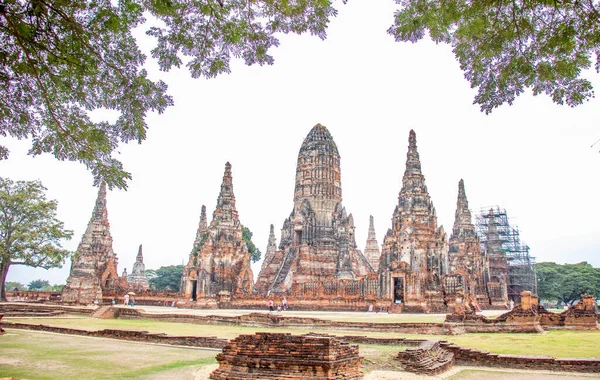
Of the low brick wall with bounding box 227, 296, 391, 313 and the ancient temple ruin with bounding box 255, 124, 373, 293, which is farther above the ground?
the ancient temple ruin with bounding box 255, 124, 373, 293

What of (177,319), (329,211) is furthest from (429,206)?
(177,319)

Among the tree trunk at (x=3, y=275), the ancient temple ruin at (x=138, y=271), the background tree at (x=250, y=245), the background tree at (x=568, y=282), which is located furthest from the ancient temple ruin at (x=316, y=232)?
the background tree at (x=568, y=282)

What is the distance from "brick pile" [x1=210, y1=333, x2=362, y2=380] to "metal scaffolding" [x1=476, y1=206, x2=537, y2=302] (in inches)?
1752

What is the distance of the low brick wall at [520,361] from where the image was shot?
10070 mm

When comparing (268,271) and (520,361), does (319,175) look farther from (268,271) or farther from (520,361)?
(520,361)

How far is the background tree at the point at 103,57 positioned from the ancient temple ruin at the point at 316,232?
29774 millimetres

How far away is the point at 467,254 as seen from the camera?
4228cm

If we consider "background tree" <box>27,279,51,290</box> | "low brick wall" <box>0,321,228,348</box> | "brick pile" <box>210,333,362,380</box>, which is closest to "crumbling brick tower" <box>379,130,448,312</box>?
"low brick wall" <box>0,321,228,348</box>

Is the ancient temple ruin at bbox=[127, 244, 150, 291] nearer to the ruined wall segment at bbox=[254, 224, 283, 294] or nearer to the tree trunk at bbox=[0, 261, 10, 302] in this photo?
the ruined wall segment at bbox=[254, 224, 283, 294]

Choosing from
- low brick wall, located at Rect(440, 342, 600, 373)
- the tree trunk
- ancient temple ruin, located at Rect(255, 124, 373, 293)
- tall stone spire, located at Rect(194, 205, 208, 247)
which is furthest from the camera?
tall stone spire, located at Rect(194, 205, 208, 247)

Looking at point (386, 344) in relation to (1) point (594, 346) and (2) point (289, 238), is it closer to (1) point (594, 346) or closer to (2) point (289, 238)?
(1) point (594, 346)

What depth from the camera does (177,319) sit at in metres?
22.0

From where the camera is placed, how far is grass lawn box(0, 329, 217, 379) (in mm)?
8453

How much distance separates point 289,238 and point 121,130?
35959 mm
